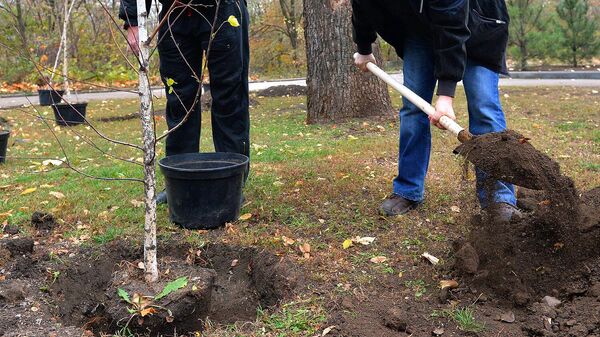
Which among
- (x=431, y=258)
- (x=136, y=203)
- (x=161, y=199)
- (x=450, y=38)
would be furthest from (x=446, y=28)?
(x=136, y=203)

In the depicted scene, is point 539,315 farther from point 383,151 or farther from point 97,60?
point 97,60

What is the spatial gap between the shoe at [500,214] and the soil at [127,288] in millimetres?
974

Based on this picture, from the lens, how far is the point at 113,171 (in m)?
5.05

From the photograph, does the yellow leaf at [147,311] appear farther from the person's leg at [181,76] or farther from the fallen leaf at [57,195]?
the fallen leaf at [57,195]

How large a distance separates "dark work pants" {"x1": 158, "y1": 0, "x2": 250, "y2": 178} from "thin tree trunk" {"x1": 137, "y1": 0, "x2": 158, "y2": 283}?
1.11 metres

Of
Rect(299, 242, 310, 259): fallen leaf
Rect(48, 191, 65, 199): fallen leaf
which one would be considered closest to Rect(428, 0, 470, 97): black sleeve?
Rect(299, 242, 310, 259): fallen leaf

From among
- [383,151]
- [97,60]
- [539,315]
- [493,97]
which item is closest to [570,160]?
Answer: [383,151]

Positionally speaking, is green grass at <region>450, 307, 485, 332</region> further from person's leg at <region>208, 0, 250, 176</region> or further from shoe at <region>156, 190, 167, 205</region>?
shoe at <region>156, 190, 167, 205</region>

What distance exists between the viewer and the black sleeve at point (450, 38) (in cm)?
285

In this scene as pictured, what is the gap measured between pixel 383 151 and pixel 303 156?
75cm

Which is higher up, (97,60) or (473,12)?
(473,12)

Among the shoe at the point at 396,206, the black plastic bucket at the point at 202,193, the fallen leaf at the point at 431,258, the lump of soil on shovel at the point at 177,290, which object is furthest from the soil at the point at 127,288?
the shoe at the point at 396,206

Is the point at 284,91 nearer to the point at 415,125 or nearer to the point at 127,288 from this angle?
the point at 415,125

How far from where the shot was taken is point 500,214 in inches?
106
